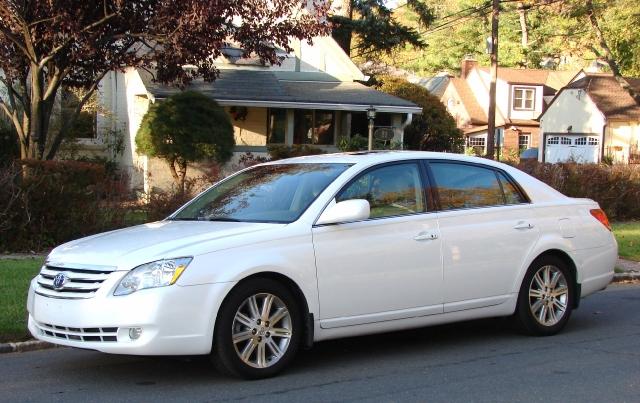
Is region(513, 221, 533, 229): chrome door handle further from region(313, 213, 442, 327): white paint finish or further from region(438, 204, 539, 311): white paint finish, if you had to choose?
region(313, 213, 442, 327): white paint finish

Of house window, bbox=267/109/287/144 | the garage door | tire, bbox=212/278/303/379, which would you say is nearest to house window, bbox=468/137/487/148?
the garage door

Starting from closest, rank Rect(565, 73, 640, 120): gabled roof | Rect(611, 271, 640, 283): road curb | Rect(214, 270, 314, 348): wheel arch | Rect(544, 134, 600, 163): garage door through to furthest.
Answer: Rect(214, 270, 314, 348): wheel arch, Rect(611, 271, 640, 283): road curb, Rect(565, 73, 640, 120): gabled roof, Rect(544, 134, 600, 163): garage door

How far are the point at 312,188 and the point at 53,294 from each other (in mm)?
2147

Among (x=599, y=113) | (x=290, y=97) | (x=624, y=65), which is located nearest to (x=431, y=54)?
(x=624, y=65)

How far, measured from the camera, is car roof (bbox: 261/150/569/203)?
689 cm

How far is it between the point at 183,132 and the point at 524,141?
3531 centimetres

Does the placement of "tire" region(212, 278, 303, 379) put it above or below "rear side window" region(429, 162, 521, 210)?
below

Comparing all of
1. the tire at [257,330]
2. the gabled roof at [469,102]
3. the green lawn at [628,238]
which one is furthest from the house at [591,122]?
the tire at [257,330]

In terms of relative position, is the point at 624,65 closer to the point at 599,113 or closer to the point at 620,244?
the point at 599,113

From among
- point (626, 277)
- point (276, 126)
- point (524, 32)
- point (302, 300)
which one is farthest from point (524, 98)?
point (302, 300)

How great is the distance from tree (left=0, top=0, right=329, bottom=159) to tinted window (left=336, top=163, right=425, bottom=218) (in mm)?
8296

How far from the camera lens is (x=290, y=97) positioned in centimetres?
2448

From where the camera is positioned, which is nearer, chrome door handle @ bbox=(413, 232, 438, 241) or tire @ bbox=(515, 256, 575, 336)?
chrome door handle @ bbox=(413, 232, 438, 241)

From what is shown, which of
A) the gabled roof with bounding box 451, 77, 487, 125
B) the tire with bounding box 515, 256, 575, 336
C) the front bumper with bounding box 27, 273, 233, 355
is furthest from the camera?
the gabled roof with bounding box 451, 77, 487, 125
